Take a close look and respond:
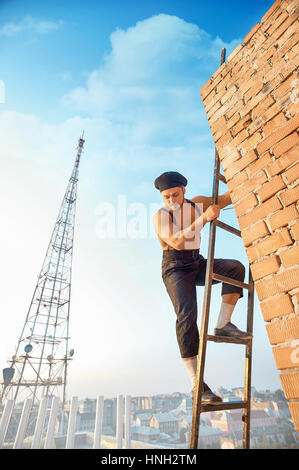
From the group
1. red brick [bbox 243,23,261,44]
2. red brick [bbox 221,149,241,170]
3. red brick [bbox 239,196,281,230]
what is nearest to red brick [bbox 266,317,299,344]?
red brick [bbox 239,196,281,230]

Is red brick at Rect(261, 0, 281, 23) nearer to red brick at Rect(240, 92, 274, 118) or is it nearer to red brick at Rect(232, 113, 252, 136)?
red brick at Rect(240, 92, 274, 118)

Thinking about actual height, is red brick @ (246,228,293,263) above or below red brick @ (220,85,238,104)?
below

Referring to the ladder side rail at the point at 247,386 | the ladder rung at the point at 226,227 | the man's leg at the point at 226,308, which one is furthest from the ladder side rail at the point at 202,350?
the ladder side rail at the point at 247,386

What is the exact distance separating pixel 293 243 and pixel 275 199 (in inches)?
10.8

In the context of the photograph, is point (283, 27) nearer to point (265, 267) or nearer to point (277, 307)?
point (265, 267)

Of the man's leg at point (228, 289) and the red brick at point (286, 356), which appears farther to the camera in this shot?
the man's leg at point (228, 289)

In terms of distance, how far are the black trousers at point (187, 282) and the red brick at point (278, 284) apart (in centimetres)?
79

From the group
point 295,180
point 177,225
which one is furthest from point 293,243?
point 177,225

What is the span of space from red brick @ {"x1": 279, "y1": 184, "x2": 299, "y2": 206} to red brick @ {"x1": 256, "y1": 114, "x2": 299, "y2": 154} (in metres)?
0.34

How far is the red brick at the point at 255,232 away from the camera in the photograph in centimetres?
124

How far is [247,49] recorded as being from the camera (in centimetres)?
168

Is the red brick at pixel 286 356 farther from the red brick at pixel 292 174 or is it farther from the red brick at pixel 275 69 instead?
the red brick at pixel 275 69

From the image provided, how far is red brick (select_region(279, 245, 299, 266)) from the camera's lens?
1075 mm

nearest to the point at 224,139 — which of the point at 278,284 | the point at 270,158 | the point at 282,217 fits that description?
the point at 270,158
